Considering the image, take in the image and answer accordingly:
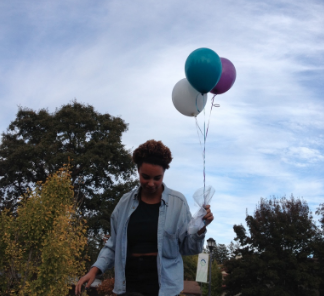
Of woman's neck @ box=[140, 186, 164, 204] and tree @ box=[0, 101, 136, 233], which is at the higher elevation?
tree @ box=[0, 101, 136, 233]

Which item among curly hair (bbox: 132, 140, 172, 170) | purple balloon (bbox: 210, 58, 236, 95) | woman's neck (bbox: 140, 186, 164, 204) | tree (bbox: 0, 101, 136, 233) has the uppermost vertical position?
tree (bbox: 0, 101, 136, 233)

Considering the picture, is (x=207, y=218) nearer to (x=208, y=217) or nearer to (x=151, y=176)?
(x=208, y=217)

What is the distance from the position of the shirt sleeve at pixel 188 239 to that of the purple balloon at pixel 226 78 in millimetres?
3450

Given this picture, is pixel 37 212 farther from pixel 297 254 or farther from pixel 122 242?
pixel 297 254

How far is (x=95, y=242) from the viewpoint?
21531 mm

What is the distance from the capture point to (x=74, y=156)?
21141 mm

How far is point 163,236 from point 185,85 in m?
3.34

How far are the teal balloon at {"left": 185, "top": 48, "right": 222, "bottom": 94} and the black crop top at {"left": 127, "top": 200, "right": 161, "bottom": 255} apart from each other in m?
2.59

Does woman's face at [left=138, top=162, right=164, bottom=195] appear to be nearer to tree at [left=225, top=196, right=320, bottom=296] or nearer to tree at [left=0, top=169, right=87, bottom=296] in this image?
tree at [left=0, top=169, right=87, bottom=296]

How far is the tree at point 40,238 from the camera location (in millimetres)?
8906

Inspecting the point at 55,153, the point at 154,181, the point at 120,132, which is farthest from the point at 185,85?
the point at 120,132

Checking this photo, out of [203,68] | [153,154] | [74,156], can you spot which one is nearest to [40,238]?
[203,68]

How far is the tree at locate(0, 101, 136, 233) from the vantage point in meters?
21.3

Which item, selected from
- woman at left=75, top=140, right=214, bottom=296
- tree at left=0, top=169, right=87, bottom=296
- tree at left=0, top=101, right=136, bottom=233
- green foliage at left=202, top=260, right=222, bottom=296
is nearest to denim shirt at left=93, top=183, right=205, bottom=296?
woman at left=75, top=140, right=214, bottom=296
